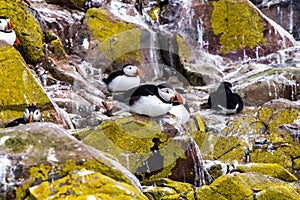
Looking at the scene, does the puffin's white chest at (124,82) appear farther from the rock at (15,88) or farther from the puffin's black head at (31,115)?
the puffin's black head at (31,115)

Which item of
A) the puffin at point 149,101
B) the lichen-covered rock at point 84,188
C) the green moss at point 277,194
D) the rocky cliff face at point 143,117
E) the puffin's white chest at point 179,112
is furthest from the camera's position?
the puffin's white chest at point 179,112

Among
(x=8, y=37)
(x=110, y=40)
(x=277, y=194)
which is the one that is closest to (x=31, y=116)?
(x=8, y=37)

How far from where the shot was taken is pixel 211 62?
52.4 feet

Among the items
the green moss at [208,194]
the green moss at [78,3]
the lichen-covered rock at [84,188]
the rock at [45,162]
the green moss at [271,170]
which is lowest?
the green moss at [271,170]

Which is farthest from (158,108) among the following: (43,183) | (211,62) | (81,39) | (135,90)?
(211,62)

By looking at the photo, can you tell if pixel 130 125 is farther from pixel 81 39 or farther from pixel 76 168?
pixel 81 39

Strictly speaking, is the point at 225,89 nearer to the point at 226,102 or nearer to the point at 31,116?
the point at 226,102

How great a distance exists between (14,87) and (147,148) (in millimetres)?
2657

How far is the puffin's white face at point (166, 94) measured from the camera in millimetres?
5938

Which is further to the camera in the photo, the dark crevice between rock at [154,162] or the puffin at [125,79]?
the puffin at [125,79]

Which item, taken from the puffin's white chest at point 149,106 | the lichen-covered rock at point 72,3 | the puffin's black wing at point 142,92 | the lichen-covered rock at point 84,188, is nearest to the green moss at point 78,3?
the lichen-covered rock at point 72,3

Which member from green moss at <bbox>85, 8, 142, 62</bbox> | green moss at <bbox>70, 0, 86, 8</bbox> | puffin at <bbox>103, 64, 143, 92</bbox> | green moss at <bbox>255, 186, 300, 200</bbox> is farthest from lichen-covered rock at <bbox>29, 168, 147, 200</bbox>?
green moss at <bbox>70, 0, 86, 8</bbox>

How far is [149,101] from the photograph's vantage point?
5691mm

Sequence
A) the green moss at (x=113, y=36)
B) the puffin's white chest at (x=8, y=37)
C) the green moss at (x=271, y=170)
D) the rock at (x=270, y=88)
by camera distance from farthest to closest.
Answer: the green moss at (x=113, y=36) < the rock at (x=270, y=88) < the puffin's white chest at (x=8, y=37) < the green moss at (x=271, y=170)
